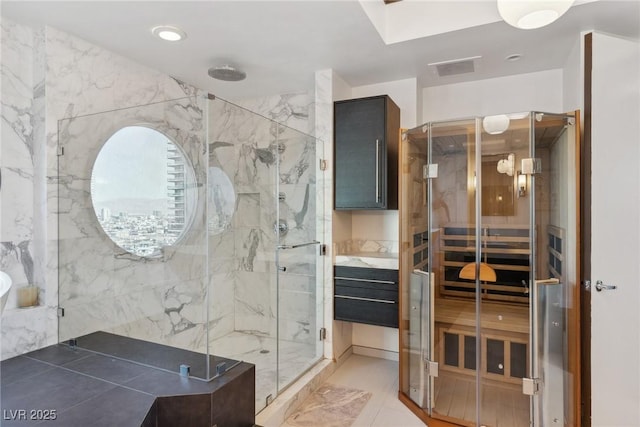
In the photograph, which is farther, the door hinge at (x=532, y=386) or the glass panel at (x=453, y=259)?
the glass panel at (x=453, y=259)

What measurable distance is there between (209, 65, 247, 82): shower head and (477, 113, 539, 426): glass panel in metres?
1.91

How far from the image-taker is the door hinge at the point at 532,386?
2098 mm

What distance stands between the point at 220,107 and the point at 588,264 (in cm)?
231

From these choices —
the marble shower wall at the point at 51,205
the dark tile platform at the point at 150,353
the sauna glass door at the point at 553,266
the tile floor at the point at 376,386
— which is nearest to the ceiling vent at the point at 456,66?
the sauna glass door at the point at 553,266

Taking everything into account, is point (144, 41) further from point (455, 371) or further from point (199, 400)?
point (455, 371)

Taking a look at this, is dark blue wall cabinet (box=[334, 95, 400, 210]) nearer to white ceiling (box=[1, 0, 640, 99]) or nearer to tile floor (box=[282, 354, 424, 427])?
white ceiling (box=[1, 0, 640, 99])

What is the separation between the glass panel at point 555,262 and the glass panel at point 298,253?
1567 millimetres

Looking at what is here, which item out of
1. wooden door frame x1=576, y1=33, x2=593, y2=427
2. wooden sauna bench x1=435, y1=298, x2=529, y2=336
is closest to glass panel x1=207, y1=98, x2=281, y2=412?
wooden sauna bench x1=435, y1=298, x2=529, y2=336

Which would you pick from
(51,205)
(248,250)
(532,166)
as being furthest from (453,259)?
(51,205)

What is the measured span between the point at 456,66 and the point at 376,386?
8.26ft

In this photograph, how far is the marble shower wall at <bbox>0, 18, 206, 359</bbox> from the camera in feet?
6.95

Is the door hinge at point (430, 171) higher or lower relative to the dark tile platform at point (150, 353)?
higher
